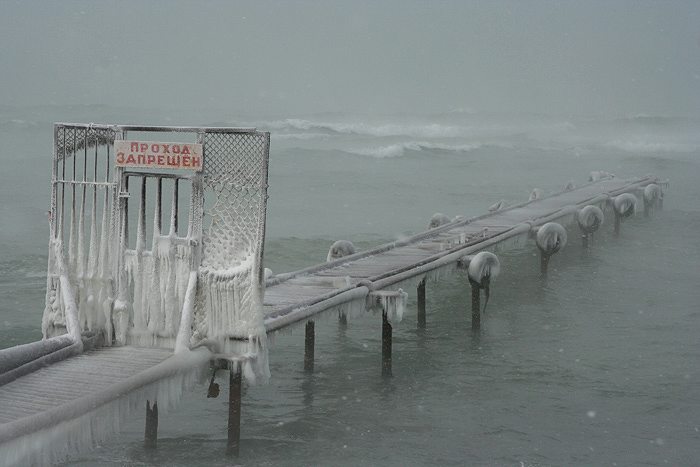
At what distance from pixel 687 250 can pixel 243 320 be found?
24.0 m

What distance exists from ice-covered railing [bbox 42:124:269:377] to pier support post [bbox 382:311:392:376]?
14.4 ft

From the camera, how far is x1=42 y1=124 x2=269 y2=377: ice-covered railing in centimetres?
1090

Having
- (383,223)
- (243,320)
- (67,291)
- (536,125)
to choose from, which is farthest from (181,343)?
(536,125)

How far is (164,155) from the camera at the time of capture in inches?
428

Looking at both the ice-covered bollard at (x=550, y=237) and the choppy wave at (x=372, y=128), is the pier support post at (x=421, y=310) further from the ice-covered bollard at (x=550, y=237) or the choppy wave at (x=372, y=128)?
the choppy wave at (x=372, y=128)

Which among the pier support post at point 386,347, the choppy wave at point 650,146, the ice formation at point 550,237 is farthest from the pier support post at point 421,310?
the choppy wave at point 650,146

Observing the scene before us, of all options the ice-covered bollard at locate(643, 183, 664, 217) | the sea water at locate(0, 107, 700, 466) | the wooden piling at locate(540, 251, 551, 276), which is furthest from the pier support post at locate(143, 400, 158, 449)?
the ice-covered bollard at locate(643, 183, 664, 217)

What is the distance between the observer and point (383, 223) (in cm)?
4434

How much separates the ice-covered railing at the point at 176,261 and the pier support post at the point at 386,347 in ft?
14.4

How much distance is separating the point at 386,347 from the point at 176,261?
5121 millimetres

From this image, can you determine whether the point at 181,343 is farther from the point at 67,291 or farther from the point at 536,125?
the point at 536,125

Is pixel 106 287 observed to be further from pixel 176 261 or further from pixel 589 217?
pixel 589 217

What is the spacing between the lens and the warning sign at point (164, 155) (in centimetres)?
1082

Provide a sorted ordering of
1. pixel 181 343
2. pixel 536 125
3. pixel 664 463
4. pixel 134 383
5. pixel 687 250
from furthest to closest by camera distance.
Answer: pixel 536 125
pixel 687 250
pixel 664 463
pixel 181 343
pixel 134 383
